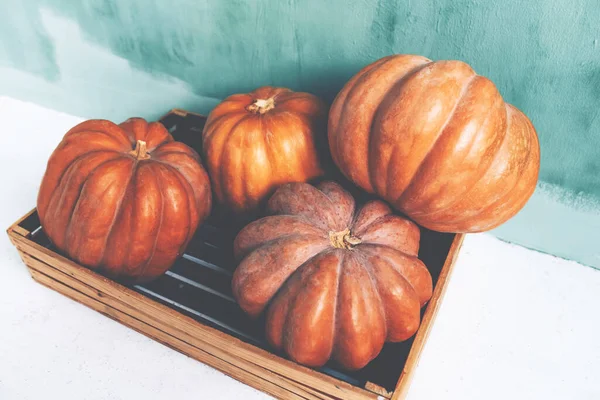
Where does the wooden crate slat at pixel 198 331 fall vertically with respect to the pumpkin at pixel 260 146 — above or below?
below

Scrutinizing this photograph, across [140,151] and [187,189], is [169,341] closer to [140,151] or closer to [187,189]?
[187,189]

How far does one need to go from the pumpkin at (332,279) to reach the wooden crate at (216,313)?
0.06 m

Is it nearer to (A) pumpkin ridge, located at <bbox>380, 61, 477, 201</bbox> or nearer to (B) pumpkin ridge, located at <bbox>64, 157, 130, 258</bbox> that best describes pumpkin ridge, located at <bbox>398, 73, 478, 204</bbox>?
(A) pumpkin ridge, located at <bbox>380, 61, 477, 201</bbox>

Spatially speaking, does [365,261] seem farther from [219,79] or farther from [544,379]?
[219,79]

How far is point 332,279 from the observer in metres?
0.97

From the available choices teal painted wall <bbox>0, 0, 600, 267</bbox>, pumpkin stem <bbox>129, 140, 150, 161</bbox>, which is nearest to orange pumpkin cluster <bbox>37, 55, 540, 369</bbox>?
pumpkin stem <bbox>129, 140, 150, 161</bbox>

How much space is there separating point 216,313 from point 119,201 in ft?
1.25

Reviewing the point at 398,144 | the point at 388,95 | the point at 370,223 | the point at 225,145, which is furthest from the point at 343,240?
the point at 225,145

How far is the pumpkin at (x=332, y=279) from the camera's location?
3.17ft

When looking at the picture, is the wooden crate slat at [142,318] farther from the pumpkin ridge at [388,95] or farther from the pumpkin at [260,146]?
the pumpkin ridge at [388,95]

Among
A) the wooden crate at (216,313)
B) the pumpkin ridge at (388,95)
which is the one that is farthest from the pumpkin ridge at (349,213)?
the wooden crate at (216,313)

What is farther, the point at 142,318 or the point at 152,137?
the point at 152,137

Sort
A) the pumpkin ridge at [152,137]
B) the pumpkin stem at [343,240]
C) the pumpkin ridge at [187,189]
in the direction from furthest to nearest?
the pumpkin ridge at [152,137]
the pumpkin ridge at [187,189]
the pumpkin stem at [343,240]

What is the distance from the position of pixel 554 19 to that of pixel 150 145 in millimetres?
1120
